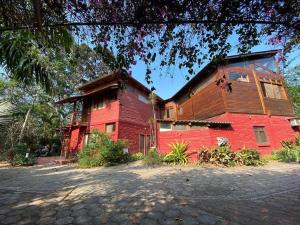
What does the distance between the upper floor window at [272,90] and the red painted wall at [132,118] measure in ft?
35.4

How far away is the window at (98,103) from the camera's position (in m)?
17.2

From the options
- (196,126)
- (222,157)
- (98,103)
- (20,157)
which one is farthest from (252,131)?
(20,157)

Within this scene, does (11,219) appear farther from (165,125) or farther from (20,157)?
(20,157)

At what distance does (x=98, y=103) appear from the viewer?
17438 mm

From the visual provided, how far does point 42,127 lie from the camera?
73.3ft

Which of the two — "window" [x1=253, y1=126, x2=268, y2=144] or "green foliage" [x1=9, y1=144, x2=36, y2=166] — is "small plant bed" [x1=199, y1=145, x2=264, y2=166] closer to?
"window" [x1=253, y1=126, x2=268, y2=144]

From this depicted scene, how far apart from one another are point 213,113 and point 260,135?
3.83 metres

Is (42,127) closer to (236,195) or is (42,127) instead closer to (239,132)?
(239,132)

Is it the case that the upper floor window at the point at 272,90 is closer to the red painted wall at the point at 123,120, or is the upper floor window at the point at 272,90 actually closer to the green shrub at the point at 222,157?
the green shrub at the point at 222,157

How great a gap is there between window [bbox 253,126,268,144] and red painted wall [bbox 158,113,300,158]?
246 millimetres

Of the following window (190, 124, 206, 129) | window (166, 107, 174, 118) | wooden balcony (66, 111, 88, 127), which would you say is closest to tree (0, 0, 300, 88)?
window (190, 124, 206, 129)

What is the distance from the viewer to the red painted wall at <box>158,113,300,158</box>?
12.9m

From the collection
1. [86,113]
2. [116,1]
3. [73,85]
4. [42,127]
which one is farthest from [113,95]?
[116,1]

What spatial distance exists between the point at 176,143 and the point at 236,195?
25.1ft
